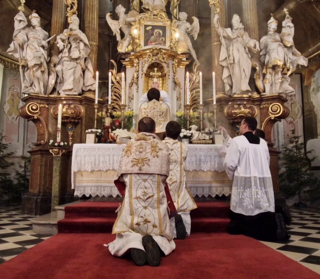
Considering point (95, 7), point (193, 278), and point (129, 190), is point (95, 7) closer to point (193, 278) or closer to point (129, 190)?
point (129, 190)

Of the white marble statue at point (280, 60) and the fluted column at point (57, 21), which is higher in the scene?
the fluted column at point (57, 21)

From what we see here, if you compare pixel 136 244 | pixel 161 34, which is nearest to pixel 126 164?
pixel 136 244

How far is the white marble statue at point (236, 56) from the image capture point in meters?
7.65

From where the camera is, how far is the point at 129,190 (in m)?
3.40

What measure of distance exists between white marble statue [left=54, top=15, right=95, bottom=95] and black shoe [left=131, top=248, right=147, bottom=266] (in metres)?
5.41

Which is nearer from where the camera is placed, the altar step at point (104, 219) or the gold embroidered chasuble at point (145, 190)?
the gold embroidered chasuble at point (145, 190)

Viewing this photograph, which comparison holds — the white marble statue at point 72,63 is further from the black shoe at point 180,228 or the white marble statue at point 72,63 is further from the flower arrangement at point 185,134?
the black shoe at point 180,228

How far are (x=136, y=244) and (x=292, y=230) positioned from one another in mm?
3515

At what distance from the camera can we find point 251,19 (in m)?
8.32

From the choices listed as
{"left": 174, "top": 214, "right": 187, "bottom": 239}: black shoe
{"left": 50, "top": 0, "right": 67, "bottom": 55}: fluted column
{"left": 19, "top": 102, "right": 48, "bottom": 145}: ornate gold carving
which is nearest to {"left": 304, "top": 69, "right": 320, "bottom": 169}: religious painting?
{"left": 174, "top": 214, "right": 187, "bottom": 239}: black shoe

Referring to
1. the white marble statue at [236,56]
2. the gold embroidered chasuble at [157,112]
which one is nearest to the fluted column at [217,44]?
the white marble statue at [236,56]

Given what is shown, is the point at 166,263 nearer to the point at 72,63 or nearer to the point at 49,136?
the point at 49,136

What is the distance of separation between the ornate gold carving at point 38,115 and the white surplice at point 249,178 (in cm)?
482

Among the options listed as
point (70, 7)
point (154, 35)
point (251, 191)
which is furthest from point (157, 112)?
point (70, 7)
